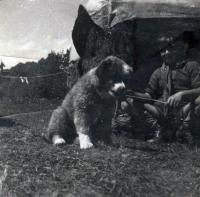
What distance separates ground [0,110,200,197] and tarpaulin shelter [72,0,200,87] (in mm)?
1039

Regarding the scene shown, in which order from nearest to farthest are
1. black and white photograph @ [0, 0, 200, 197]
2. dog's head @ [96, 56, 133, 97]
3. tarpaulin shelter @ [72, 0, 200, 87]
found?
1. black and white photograph @ [0, 0, 200, 197]
2. dog's head @ [96, 56, 133, 97]
3. tarpaulin shelter @ [72, 0, 200, 87]

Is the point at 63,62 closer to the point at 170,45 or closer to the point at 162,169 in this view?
the point at 170,45

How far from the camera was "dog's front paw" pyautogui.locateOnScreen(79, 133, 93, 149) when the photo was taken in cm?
385

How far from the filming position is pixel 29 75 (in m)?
5.03

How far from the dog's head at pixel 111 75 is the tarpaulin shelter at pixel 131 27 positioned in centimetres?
44

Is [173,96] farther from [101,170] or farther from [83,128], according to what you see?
[101,170]

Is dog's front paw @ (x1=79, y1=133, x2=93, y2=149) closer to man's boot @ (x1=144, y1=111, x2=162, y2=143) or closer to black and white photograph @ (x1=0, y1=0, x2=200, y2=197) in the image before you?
black and white photograph @ (x1=0, y1=0, x2=200, y2=197)

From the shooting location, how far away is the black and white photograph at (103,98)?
329 centimetres

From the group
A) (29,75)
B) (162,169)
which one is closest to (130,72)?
(162,169)

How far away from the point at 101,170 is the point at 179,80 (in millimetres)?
1412

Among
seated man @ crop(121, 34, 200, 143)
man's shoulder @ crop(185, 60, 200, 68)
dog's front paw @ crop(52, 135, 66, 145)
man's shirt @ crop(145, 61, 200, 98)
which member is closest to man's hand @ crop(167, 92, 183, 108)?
seated man @ crop(121, 34, 200, 143)

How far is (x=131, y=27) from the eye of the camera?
4293mm

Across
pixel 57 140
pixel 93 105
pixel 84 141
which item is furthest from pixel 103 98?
pixel 57 140

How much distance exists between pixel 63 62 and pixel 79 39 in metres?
0.49
